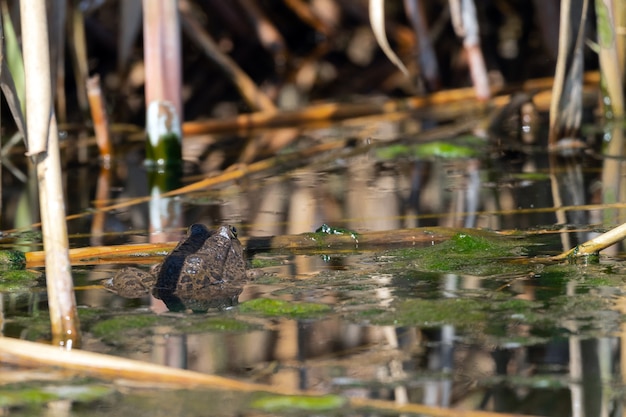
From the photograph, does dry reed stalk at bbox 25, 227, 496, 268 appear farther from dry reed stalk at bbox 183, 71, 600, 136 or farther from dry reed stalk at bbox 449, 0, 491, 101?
dry reed stalk at bbox 449, 0, 491, 101

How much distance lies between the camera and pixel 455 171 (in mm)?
6703

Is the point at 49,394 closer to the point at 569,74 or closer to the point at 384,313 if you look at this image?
the point at 384,313

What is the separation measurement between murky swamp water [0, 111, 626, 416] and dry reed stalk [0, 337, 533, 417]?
4cm

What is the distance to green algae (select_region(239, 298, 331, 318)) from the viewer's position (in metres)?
3.63

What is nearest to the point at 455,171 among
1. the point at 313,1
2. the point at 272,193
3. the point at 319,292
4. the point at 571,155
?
the point at 571,155

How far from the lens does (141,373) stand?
2953mm

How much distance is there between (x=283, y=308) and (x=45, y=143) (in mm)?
1009

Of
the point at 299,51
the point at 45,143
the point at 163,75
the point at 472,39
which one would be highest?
the point at 299,51

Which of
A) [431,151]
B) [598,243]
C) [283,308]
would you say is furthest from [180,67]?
[598,243]

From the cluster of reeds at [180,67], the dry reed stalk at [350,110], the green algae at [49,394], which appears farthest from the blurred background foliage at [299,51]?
the green algae at [49,394]

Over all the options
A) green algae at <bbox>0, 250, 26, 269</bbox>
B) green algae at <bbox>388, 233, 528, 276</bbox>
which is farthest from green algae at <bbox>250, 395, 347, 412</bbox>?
green algae at <bbox>0, 250, 26, 269</bbox>

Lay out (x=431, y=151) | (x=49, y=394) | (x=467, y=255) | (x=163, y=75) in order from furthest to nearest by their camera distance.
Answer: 1. (x=431, y=151)
2. (x=163, y=75)
3. (x=467, y=255)
4. (x=49, y=394)

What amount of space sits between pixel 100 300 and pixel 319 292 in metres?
0.75

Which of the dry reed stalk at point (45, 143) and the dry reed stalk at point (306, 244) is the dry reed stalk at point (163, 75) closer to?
the dry reed stalk at point (306, 244)
